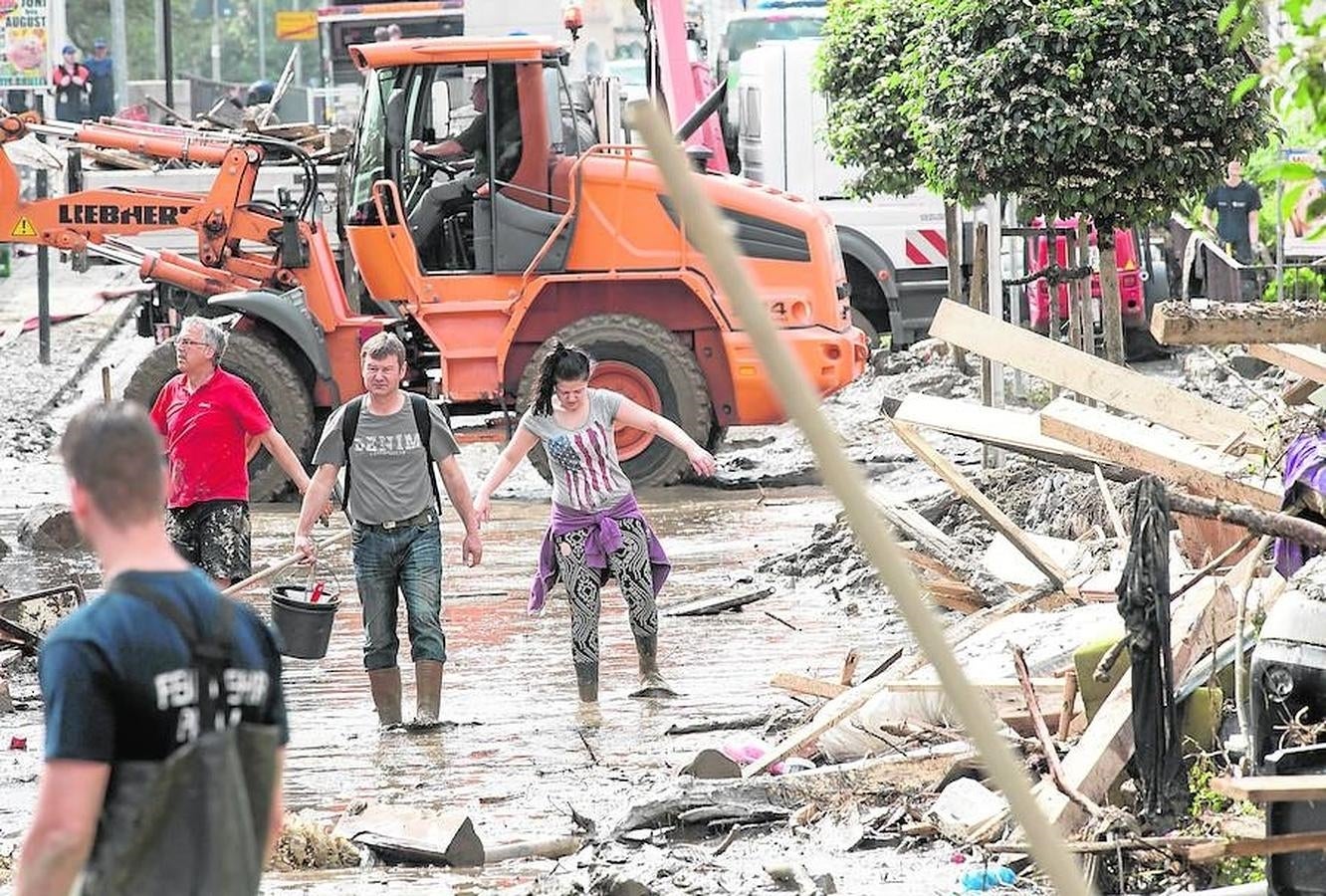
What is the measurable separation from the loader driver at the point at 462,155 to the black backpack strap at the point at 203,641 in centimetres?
1314

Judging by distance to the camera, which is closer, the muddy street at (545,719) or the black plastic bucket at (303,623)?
the muddy street at (545,719)

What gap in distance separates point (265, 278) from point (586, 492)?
7933 mm

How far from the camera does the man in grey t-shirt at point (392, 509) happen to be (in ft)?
32.7

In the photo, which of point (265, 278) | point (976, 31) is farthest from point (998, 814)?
point (265, 278)

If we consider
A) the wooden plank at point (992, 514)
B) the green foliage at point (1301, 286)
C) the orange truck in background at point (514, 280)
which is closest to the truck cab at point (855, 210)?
the green foliage at point (1301, 286)

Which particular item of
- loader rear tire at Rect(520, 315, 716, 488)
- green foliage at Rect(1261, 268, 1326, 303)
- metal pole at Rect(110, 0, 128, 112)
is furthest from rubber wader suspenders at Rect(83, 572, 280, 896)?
metal pole at Rect(110, 0, 128, 112)

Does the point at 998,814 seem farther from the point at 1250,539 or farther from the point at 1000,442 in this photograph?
the point at 1000,442

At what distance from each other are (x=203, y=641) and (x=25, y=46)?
20634mm

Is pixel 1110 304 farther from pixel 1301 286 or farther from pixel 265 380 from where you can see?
pixel 1301 286

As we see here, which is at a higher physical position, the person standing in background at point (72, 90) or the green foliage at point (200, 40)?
the green foliage at point (200, 40)

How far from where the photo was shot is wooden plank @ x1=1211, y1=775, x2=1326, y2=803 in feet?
18.4

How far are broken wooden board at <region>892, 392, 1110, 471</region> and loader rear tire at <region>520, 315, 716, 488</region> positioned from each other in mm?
6921

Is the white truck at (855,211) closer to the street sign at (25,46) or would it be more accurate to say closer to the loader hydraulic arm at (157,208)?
the loader hydraulic arm at (157,208)

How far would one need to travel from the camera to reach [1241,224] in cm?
2456
